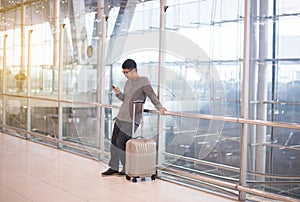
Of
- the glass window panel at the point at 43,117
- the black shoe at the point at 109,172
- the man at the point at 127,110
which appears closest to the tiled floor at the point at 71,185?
the black shoe at the point at 109,172

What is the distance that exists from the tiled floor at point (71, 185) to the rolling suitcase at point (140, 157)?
0.35ft

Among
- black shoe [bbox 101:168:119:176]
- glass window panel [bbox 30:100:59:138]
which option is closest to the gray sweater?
black shoe [bbox 101:168:119:176]

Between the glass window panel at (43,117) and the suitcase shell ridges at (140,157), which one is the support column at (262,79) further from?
the glass window panel at (43,117)

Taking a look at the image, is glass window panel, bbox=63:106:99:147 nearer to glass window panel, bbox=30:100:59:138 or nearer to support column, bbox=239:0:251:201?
glass window panel, bbox=30:100:59:138

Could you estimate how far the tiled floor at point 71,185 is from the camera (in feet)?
12.8

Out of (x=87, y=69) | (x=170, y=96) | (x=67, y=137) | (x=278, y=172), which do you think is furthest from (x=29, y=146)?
(x=278, y=172)

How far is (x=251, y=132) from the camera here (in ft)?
24.3

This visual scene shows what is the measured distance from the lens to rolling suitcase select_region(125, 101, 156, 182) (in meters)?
4.43

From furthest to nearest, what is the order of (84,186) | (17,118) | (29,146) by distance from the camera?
1. (17,118)
2. (29,146)
3. (84,186)

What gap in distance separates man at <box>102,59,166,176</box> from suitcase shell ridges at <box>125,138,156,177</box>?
250 millimetres

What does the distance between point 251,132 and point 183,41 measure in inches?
93.1

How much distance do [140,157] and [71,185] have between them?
0.77 meters

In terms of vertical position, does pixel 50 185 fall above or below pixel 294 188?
above

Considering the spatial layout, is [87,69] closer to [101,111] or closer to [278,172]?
[101,111]
